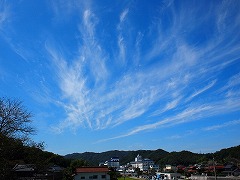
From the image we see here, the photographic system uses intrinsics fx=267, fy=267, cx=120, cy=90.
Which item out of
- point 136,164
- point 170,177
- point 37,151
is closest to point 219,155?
point 136,164

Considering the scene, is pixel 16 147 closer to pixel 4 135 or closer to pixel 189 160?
pixel 4 135

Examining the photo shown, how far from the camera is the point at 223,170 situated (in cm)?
8375

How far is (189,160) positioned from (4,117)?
158284 millimetres

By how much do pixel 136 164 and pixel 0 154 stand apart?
170m

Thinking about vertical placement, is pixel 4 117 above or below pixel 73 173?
above

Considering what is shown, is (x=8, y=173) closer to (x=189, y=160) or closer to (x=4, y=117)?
(x=4, y=117)

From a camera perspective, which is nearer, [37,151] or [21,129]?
[21,129]

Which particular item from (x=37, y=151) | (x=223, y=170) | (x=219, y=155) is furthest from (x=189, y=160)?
(x=37, y=151)

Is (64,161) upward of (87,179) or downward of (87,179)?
upward

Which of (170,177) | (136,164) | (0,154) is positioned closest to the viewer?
(0,154)

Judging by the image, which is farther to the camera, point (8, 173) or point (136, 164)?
point (136, 164)

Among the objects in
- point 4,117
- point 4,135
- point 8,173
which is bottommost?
point 8,173

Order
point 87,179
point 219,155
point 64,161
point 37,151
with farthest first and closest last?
point 219,155
point 64,161
point 87,179
point 37,151

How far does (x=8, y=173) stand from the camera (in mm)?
19047
